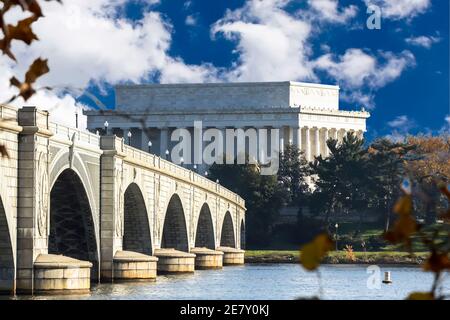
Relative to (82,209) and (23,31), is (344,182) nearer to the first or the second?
(82,209)

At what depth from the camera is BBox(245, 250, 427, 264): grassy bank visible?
397 ft

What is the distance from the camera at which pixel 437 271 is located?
6512mm

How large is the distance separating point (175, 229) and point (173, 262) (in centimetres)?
1323

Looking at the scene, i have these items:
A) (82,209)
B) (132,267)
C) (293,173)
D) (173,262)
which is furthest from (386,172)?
(82,209)

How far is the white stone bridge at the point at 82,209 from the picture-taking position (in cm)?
5150

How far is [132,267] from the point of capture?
218 feet

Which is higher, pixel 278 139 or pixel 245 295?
pixel 278 139

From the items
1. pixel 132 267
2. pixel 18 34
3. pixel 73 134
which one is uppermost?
pixel 73 134

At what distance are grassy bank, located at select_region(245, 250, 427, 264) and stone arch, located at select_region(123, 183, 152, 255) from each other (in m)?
43.0

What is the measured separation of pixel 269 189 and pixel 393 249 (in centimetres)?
2567

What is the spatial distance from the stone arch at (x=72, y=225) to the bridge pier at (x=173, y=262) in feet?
53.7

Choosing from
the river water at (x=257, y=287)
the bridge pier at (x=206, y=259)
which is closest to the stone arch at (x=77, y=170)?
the river water at (x=257, y=287)
